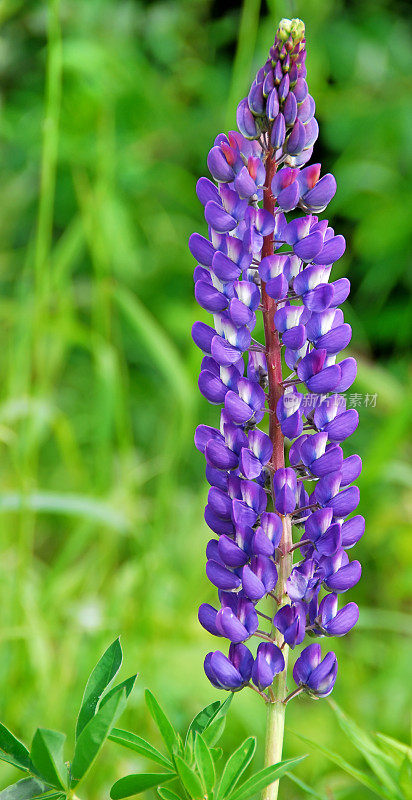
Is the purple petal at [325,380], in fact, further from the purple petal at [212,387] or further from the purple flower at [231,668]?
the purple flower at [231,668]

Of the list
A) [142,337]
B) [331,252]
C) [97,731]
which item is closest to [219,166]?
[331,252]

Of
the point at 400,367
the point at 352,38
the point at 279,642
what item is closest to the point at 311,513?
the point at 279,642

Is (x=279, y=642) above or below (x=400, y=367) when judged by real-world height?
below

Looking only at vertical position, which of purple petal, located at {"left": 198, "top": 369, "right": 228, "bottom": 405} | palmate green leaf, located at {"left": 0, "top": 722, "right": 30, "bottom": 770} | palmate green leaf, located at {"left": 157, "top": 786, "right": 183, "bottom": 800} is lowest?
palmate green leaf, located at {"left": 157, "top": 786, "right": 183, "bottom": 800}

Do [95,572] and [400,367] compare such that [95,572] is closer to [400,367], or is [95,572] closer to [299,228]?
[400,367]

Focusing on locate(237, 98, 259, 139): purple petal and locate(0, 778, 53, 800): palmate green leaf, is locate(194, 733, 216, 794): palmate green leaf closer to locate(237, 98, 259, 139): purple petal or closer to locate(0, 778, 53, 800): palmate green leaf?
locate(0, 778, 53, 800): palmate green leaf

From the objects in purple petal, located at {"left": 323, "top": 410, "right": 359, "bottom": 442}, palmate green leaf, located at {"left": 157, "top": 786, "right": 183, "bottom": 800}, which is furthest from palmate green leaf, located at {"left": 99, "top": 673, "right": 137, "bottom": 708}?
purple petal, located at {"left": 323, "top": 410, "right": 359, "bottom": 442}
